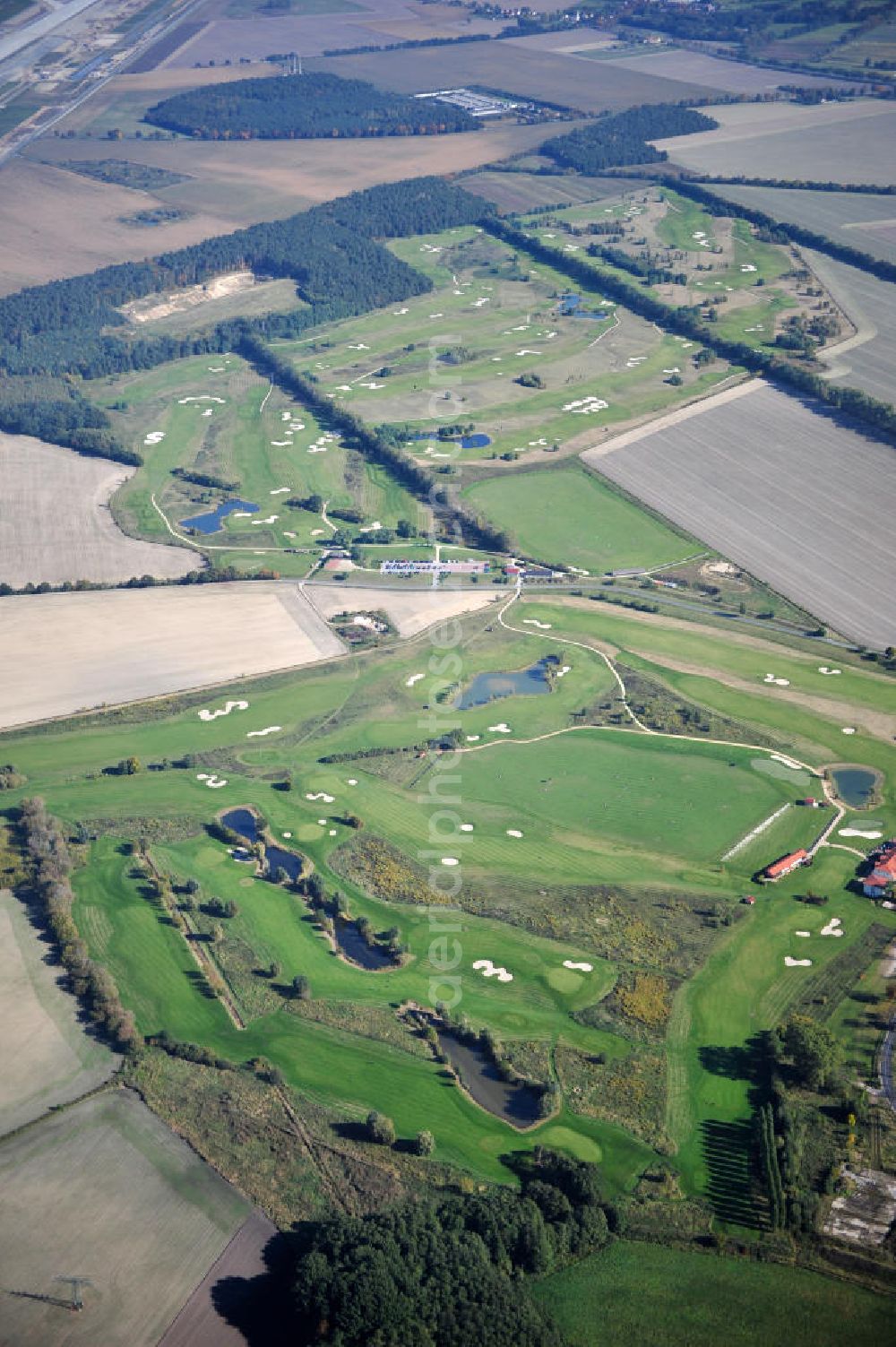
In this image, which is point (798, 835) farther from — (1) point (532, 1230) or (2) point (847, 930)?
(1) point (532, 1230)

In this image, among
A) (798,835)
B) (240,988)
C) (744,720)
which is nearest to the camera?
(240,988)

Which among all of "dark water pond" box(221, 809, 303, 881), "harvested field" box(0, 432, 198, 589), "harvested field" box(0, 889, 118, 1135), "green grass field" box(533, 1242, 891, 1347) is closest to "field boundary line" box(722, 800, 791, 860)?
"dark water pond" box(221, 809, 303, 881)

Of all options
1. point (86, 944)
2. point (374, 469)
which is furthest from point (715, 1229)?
point (374, 469)

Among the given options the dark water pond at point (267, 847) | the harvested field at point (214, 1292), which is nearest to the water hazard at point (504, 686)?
the dark water pond at point (267, 847)

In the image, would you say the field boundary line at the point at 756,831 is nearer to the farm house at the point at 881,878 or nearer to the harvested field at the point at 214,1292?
the farm house at the point at 881,878

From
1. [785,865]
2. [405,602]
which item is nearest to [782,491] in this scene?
[405,602]

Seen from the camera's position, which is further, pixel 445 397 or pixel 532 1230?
pixel 445 397

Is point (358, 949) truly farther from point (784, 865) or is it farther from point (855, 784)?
point (855, 784)
